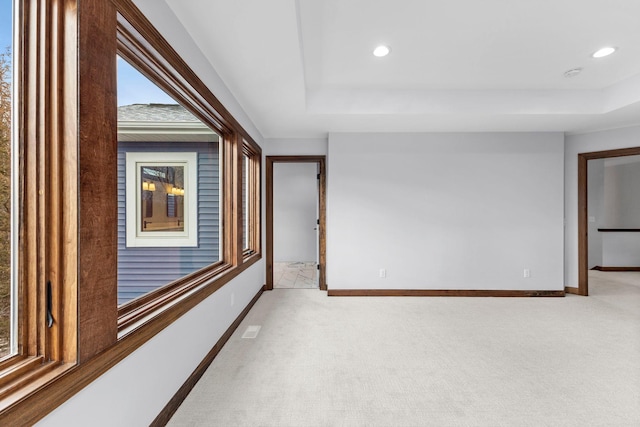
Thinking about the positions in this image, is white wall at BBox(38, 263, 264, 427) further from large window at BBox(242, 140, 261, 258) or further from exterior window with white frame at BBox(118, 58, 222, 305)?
large window at BBox(242, 140, 261, 258)

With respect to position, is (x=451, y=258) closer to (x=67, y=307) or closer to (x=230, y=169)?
(x=230, y=169)

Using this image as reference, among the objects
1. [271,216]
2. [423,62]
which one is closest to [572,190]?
[423,62]

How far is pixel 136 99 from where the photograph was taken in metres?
2.20

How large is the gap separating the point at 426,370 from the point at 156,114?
3.53 metres

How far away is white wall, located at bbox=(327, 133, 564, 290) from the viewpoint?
3959 mm

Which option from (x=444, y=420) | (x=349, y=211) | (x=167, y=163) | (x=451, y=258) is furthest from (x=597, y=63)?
(x=167, y=163)

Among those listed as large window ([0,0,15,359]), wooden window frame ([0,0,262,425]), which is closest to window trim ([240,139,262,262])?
wooden window frame ([0,0,262,425])

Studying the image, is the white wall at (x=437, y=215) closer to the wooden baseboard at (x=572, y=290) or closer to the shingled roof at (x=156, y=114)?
the wooden baseboard at (x=572, y=290)

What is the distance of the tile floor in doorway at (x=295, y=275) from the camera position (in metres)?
4.56

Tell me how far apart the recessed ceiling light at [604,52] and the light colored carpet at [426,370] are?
253cm

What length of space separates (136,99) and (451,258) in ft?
13.1

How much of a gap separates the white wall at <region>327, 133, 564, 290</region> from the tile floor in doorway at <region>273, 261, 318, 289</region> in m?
0.83

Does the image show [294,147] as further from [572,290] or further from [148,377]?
[572,290]

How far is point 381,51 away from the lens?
2.43m
